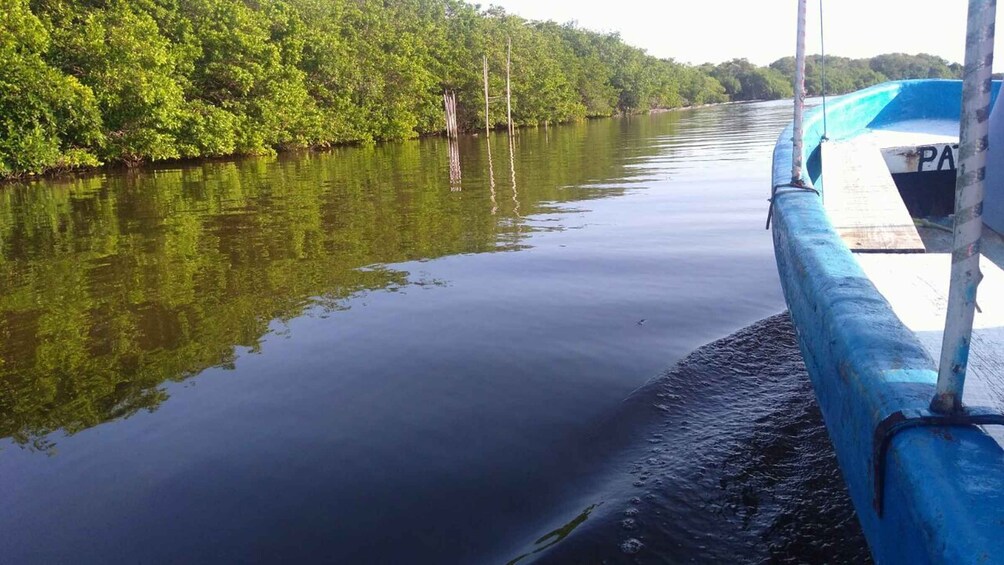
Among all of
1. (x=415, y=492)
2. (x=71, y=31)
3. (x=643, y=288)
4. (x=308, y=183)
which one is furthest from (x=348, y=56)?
(x=415, y=492)

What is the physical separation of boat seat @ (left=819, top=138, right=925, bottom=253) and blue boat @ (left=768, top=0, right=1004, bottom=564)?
13 millimetres

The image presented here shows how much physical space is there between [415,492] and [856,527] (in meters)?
1.46

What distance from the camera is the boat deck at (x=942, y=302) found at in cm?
183

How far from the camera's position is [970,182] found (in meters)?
1.27

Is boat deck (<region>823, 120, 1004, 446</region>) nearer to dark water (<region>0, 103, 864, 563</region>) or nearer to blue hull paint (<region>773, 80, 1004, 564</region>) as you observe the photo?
blue hull paint (<region>773, 80, 1004, 564</region>)

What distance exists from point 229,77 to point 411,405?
24833 millimetres

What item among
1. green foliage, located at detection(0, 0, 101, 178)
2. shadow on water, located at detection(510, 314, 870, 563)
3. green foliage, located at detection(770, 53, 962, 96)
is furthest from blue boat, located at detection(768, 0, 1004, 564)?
green foliage, located at detection(0, 0, 101, 178)

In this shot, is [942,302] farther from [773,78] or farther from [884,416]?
[773,78]

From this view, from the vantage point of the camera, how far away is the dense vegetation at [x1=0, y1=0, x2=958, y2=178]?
17281mm

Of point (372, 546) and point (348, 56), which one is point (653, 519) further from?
point (348, 56)

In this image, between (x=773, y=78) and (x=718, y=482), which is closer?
(x=718, y=482)

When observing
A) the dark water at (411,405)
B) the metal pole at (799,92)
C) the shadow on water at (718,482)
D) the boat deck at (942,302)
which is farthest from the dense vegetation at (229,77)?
the shadow on water at (718,482)

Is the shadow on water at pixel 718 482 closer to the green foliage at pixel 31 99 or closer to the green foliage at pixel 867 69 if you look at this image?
the green foliage at pixel 867 69

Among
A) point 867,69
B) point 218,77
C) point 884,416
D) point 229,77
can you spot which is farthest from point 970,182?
point 867,69
